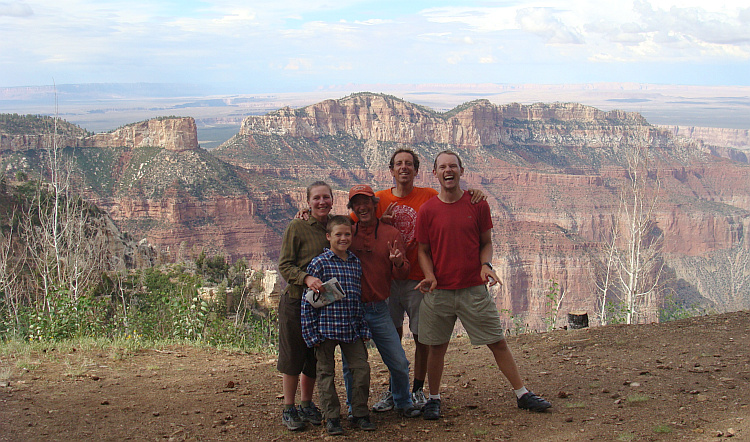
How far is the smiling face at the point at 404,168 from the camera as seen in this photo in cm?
520

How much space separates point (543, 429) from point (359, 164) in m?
74.9

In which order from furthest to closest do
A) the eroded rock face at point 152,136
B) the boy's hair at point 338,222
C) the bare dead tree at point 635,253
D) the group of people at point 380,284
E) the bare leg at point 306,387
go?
the eroded rock face at point 152,136 → the bare dead tree at point 635,253 → the bare leg at point 306,387 → the group of people at point 380,284 → the boy's hair at point 338,222

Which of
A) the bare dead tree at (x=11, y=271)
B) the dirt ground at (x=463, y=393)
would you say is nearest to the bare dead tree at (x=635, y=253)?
the dirt ground at (x=463, y=393)

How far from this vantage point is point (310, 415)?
5176mm

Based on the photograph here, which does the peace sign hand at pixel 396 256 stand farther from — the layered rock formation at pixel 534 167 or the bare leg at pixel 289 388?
the layered rock formation at pixel 534 167

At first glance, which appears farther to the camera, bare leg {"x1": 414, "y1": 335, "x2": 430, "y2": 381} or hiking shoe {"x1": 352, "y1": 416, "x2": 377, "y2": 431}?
bare leg {"x1": 414, "y1": 335, "x2": 430, "y2": 381}

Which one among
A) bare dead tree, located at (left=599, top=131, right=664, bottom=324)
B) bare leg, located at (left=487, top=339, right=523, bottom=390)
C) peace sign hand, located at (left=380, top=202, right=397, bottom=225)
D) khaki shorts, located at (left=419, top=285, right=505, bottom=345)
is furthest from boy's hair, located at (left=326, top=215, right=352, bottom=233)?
bare dead tree, located at (left=599, top=131, right=664, bottom=324)

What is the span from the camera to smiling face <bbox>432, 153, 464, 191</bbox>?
5.00 meters

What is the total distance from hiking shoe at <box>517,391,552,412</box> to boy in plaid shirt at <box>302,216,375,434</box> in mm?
1307

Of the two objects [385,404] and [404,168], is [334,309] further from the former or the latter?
[404,168]

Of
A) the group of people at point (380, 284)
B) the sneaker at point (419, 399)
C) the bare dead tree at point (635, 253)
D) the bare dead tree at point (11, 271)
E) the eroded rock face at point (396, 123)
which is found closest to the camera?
the group of people at point (380, 284)

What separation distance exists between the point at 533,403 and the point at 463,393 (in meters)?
0.94

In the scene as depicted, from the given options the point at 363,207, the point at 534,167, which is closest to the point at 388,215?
the point at 363,207

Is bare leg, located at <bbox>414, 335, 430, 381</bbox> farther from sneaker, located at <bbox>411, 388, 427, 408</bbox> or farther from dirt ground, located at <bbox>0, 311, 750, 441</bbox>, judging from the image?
dirt ground, located at <bbox>0, 311, 750, 441</bbox>
